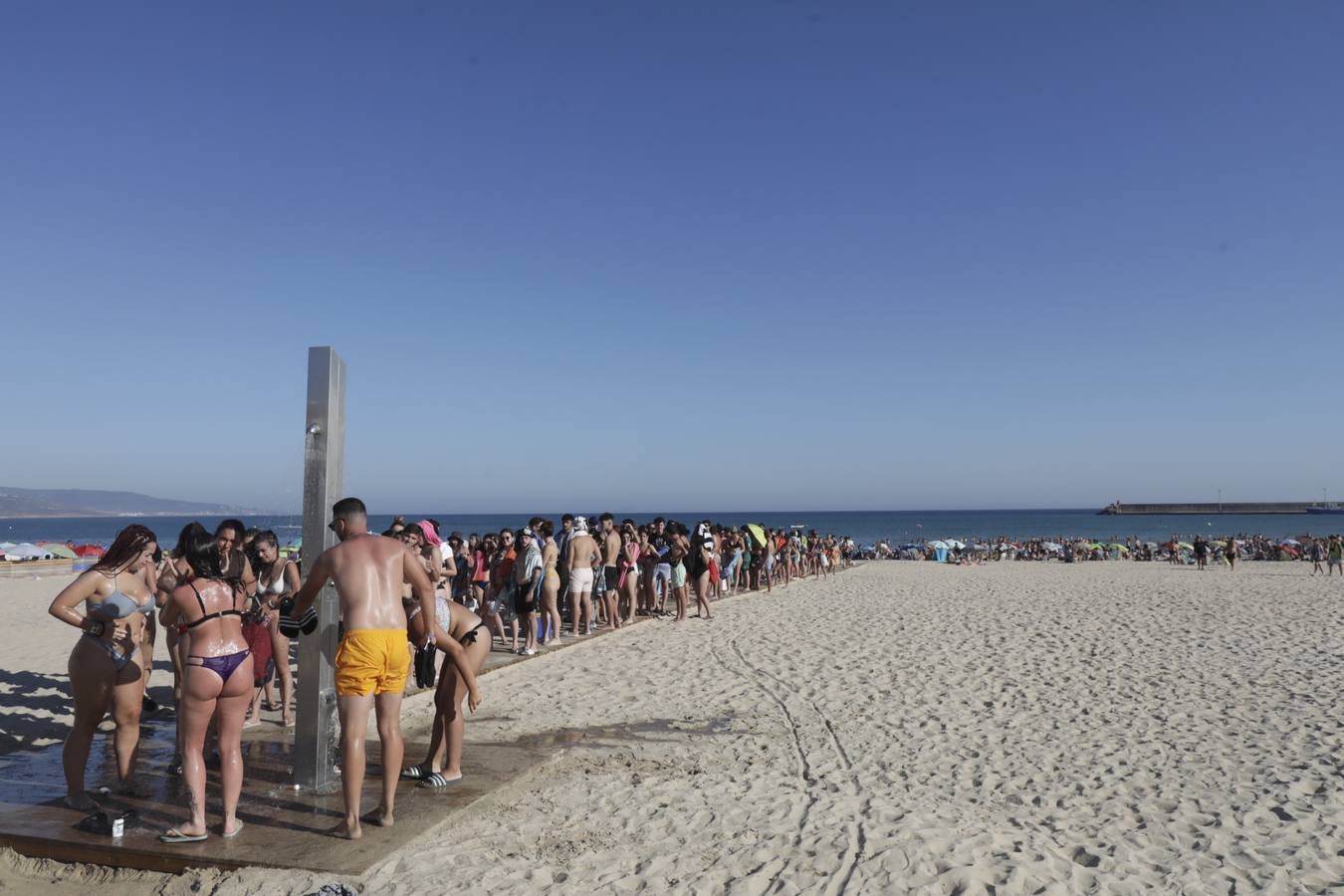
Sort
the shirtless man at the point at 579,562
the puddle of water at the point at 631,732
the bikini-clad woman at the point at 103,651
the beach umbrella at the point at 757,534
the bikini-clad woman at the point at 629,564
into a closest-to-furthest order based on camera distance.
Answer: the bikini-clad woman at the point at 103,651, the puddle of water at the point at 631,732, the shirtless man at the point at 579,562, the bikini-clad woman at the point at 629,564, the beach umbrella at the point at 757,534

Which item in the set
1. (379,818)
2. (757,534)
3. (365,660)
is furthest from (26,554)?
(365,660)

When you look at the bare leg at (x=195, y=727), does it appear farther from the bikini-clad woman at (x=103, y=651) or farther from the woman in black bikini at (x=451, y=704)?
the woman in black bikini at (x=451, y=704)

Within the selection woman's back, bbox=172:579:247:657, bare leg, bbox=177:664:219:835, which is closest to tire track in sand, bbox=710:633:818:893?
bare leg, bbox=177:664:219:835

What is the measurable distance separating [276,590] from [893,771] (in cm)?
487

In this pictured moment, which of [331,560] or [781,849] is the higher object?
[331,560]

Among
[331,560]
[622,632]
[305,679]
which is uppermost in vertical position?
[331,560]

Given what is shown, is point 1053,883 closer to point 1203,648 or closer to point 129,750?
point 129,750

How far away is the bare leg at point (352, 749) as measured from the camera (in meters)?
3.99

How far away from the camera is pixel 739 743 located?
6.41m

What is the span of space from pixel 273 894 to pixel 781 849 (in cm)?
234

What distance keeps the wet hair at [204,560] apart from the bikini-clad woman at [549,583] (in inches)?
236

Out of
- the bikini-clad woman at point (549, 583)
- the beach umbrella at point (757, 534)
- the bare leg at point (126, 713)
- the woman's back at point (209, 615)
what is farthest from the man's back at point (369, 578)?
the beach umbrella at point (757, 534)

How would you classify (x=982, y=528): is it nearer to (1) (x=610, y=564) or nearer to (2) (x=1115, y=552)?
(2) (x=1115, y=552)

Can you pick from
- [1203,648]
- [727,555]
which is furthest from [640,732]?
[727,555]
